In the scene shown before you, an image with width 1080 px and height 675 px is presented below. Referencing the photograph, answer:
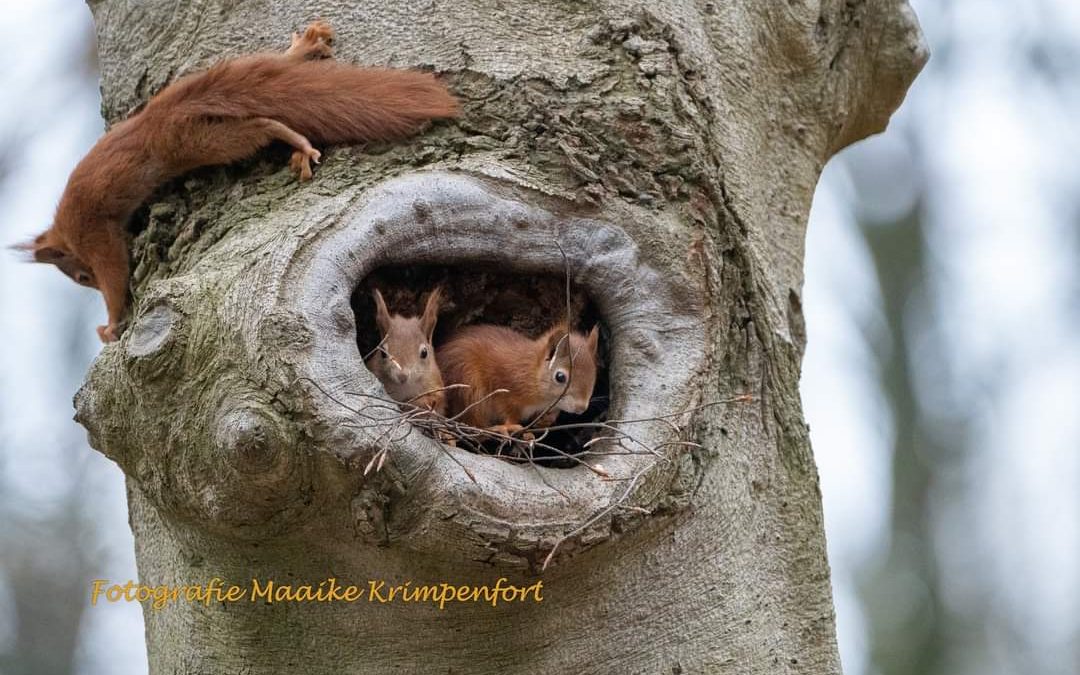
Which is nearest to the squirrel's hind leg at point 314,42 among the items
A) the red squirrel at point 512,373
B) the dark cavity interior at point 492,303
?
the dark cavity interior at point 492,303

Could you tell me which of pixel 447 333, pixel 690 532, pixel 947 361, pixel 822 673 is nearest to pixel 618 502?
pixel 690 532

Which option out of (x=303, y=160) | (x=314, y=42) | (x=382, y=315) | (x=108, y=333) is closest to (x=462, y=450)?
(x=382, y=315)

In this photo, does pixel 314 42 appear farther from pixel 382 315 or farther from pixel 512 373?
pixel 512 373

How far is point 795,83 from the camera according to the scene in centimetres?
321

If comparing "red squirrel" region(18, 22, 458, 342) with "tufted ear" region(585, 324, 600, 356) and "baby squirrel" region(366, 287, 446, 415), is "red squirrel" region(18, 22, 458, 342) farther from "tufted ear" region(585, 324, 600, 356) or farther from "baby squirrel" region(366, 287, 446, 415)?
"tufted ear" region(585, 324, 600, 356)

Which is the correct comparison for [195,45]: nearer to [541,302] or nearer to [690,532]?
[541,302]

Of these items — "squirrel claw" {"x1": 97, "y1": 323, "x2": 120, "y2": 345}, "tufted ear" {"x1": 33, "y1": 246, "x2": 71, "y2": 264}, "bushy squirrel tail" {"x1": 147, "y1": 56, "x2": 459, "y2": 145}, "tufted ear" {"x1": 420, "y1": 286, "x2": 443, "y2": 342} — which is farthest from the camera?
"tufted ear" {"x1": 33, "y1": 246, "x2": 71, "y2": 264}

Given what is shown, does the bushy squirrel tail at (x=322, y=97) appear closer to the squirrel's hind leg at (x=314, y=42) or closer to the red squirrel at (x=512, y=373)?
the squirrel's hind leg at (x=314, y=42)

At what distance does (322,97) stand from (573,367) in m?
0.80

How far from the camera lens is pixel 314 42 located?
2.75 metres

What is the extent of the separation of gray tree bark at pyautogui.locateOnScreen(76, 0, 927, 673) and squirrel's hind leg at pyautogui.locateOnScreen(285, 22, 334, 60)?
4cm

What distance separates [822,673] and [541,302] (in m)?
1.03

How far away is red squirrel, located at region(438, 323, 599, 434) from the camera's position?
2.87 m

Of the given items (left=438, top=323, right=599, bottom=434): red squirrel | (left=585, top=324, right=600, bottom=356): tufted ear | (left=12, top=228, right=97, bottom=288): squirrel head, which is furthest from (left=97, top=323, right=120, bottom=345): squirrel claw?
(left=585, top=324, right=600, bottom=356): tufted ear
